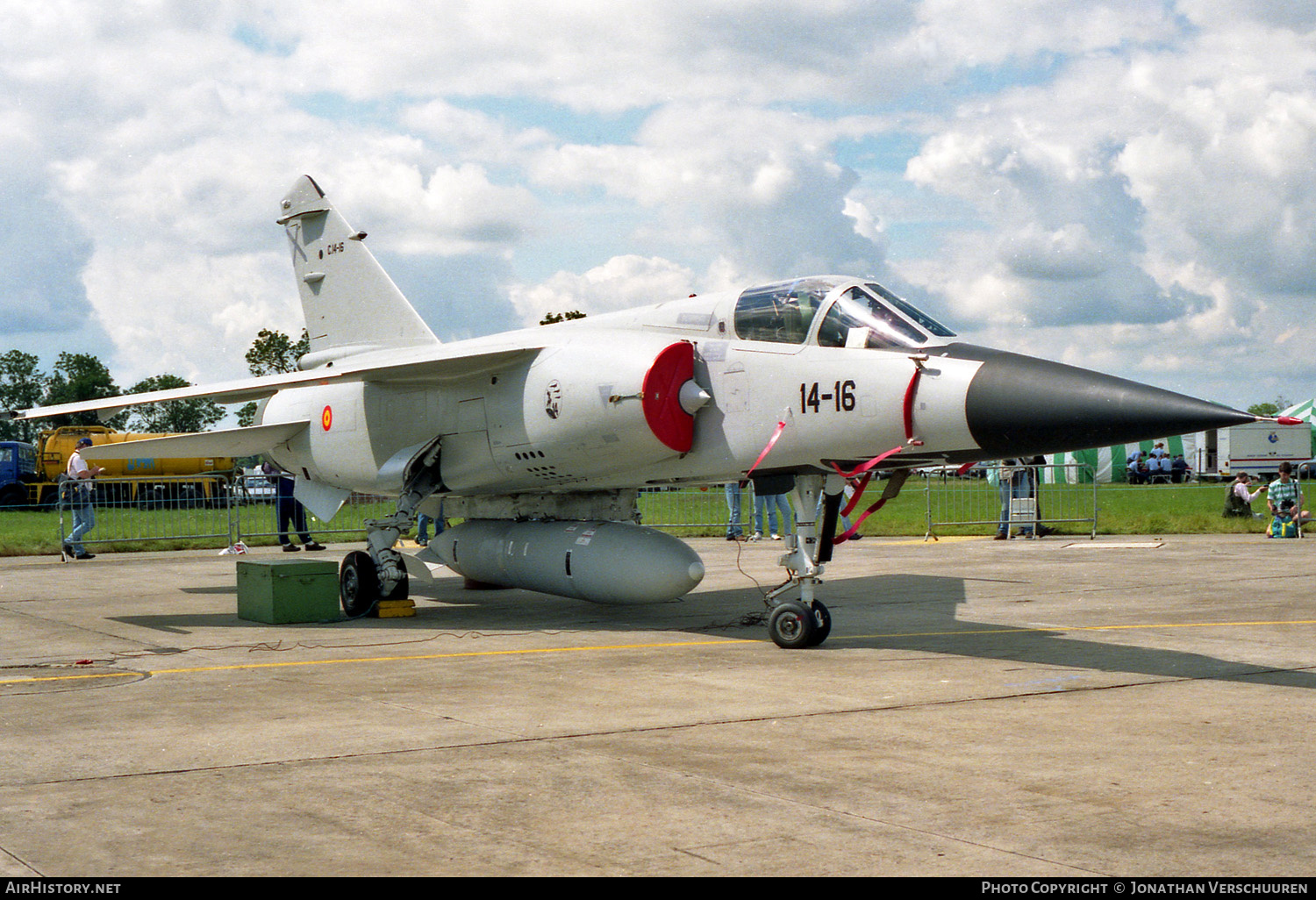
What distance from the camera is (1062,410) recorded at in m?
7.64

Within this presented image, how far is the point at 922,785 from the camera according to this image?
5.07 m

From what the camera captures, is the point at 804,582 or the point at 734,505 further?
the point at 734,505

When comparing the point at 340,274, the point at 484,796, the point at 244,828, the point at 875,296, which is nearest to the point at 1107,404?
the point at 875,296

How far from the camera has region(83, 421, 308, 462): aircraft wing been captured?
14.3 metres

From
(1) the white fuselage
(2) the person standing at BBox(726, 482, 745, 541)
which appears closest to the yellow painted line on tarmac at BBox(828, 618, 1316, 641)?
(1) the white fuselage

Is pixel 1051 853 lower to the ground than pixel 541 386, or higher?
lower

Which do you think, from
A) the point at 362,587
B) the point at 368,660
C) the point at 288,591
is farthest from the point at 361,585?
the point at 368,660

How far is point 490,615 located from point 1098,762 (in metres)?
7.84

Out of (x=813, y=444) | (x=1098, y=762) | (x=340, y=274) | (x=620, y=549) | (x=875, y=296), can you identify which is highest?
(x=340, y=274)

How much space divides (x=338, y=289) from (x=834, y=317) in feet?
27.0

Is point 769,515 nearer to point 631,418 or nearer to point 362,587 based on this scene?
point 362,587
